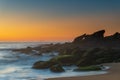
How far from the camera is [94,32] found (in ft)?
93.8

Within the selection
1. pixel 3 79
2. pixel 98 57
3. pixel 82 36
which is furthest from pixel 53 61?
pixel 82 36

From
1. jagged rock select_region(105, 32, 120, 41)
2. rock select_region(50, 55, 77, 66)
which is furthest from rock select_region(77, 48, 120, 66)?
jagged rock select_region(105, 32, 120, 41)

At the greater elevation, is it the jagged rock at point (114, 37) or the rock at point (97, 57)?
the jagged rock at point (114, 37)

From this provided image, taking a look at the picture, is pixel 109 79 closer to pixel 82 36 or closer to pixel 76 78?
pixel 76 78

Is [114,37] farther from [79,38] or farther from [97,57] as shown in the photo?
[97,57]

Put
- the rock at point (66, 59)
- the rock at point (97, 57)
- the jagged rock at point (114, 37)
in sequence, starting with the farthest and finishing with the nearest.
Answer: the jagged rock at point (114, 37) → the rock at point (66, 59) → the rock at point (97, 57)

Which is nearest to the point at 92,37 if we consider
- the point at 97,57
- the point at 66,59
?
the point at 97,57

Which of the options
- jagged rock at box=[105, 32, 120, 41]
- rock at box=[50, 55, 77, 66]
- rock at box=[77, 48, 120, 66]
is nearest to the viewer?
rock at box=[77, 48, 120, 66]

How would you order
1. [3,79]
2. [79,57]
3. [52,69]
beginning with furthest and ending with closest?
[79,57] < [52,69] < [3,79]

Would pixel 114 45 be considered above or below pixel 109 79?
above

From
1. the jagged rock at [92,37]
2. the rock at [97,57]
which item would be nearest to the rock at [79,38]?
the jagged rock at [92,37]

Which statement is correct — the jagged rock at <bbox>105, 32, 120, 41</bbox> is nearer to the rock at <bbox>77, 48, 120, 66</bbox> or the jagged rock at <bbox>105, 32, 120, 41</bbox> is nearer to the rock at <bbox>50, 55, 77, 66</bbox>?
the rock at <bbox>77, 48, 120, 66</bbox>

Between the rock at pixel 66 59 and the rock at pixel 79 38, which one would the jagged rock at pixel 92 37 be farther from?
the rock at pixel 66 59

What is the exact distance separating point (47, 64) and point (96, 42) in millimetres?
11408
